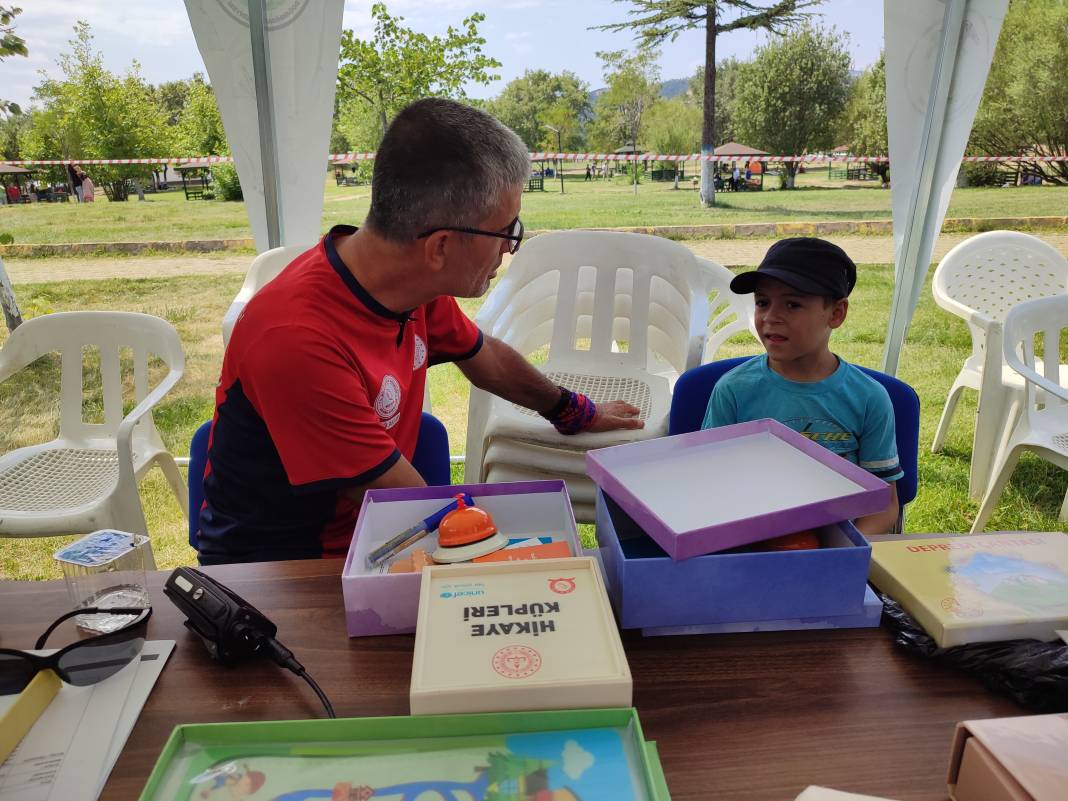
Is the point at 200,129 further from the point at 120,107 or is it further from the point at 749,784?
the point at 749,784

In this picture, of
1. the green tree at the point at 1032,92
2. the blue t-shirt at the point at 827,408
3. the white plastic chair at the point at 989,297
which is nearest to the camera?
the blue t-shirt at the point at 827,408

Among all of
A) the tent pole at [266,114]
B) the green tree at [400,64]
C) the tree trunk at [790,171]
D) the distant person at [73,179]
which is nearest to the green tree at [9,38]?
the green tree at [400,64]

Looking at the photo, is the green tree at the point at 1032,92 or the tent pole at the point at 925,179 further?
the green tree at the point at 1032,92

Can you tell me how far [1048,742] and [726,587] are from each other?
1.10 feet

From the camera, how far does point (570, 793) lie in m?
0.60

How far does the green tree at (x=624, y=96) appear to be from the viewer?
521 centimetres

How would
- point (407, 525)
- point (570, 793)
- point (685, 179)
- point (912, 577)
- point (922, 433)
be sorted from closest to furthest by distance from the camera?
point (570, 793), point (912, 577), point (407, 525), point (922, 433), point (685, 179)

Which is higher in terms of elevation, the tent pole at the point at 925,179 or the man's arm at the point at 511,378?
the tent pole at the point at 925,179

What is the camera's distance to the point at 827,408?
1.49m

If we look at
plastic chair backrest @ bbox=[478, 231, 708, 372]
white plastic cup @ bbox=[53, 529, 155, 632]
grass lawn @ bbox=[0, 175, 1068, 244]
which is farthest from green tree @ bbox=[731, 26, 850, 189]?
white plastic cup @ bbox=[53, 529, 155, 632]

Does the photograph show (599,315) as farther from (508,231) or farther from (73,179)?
(73,179)

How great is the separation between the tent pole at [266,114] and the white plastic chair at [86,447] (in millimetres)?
635

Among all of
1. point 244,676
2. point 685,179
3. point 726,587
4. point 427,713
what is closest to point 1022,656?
point 726,587

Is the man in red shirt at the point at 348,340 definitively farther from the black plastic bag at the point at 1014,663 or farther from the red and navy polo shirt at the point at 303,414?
the black plastic bag at the point at 1014,663
